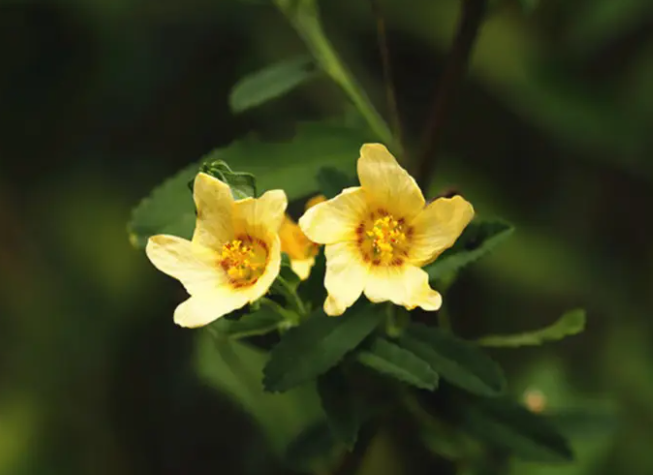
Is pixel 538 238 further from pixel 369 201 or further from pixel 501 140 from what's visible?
pixel 369 201

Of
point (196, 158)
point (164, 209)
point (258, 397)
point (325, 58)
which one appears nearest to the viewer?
point (164, 209)

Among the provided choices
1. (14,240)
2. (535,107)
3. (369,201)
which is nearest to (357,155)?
(369,201)

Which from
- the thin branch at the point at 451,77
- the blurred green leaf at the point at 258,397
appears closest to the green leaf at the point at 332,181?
the thin branch at the point at 451,77

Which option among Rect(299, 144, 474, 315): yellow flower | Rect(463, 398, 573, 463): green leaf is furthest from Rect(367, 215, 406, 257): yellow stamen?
Rect(463, 398, 573, 463): green leaf

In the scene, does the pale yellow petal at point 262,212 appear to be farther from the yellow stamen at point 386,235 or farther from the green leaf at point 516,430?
the green leaf at point 516,430

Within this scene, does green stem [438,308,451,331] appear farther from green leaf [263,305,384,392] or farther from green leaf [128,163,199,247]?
green leaf [128,163,199,247]

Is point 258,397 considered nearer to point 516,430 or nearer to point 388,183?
point 516,430

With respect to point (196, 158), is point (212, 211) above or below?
above

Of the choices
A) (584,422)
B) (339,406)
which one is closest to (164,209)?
(339,406)
